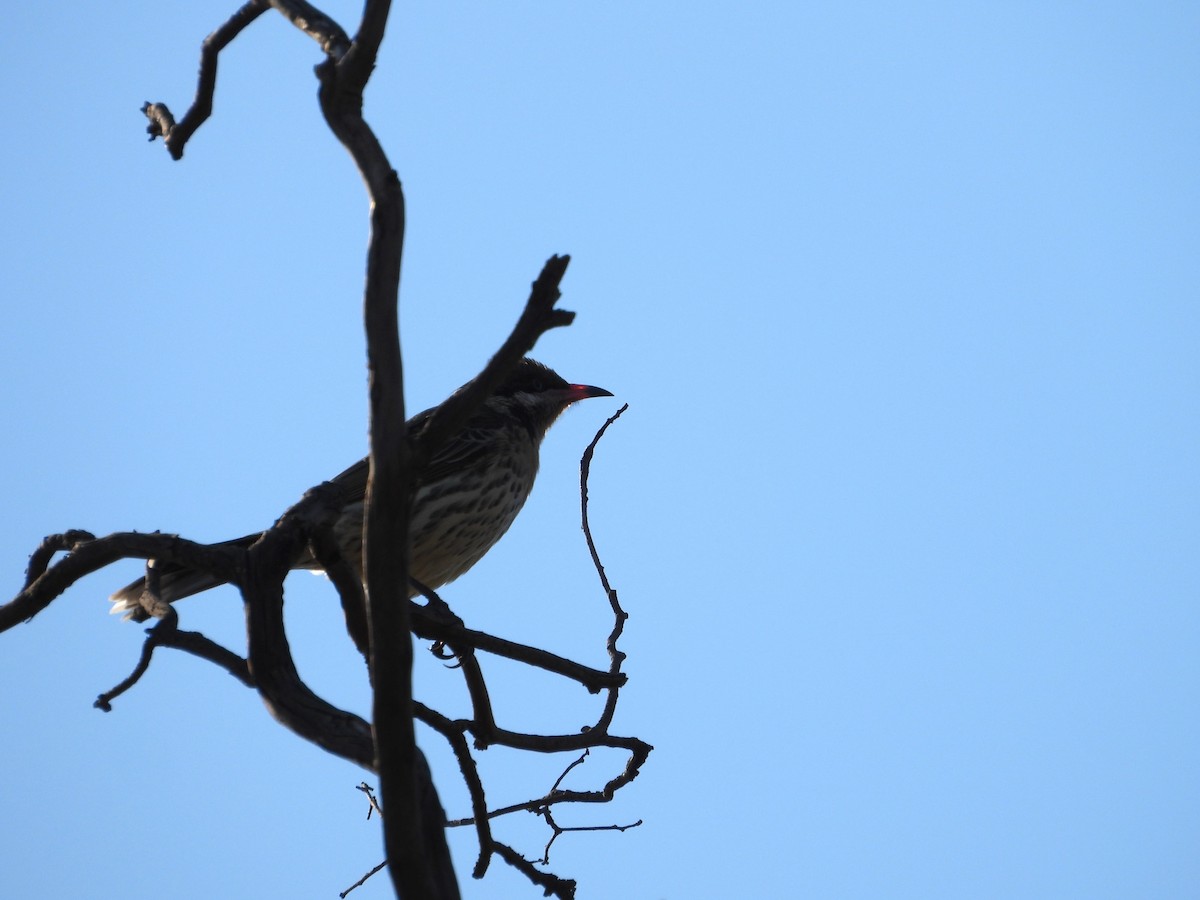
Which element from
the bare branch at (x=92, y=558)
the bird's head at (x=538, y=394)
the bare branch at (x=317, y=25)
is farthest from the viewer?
the bird's head at (x=538, y=394)

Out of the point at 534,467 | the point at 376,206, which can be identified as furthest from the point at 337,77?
the point at 534,467

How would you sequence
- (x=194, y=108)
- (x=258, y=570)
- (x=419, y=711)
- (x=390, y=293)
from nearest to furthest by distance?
(x=390, y=293) → (x=258, y=570) → (x=419, y=711) → (x=194, y=108)

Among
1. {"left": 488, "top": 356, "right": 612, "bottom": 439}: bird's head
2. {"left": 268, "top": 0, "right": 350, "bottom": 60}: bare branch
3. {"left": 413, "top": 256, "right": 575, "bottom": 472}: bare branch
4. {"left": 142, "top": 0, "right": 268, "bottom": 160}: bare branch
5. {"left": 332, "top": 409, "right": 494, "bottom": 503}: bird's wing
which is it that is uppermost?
{"left": 488, "top": 356, "right": 612, "bottom": 439}: bird's head

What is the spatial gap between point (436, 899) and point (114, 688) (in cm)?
118

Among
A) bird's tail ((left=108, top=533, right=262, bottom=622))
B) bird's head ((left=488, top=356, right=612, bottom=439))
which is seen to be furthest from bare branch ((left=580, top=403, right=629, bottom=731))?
bird's head ((left=488, top=356, right=612, bottom=439))

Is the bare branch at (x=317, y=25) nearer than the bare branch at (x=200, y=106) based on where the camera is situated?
Yes

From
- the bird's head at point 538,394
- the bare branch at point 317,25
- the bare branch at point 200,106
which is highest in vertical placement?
the bird's head at point 538,394

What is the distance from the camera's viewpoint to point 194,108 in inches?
137

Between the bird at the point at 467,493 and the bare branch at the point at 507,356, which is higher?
the bird at the point at 467,493

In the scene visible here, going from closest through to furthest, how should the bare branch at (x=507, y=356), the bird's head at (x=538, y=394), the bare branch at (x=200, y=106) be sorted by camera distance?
the bare branch at (x=507, y=356) → the bare branch at (x=200, y=106) → the bird's head at (x=538, y=394)

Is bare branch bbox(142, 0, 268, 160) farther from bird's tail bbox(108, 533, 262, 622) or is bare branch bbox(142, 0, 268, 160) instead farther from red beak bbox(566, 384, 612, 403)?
red beak bbox(566, 384, 612, 403)

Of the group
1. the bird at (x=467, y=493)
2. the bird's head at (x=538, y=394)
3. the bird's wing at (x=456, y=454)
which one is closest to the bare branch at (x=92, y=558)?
the bird at (x=467, y=493)

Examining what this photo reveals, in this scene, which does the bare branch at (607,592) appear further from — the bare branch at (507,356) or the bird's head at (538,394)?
the bird's head at (538,394)

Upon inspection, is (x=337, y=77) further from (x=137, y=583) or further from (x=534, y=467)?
(x=534, y=467)
